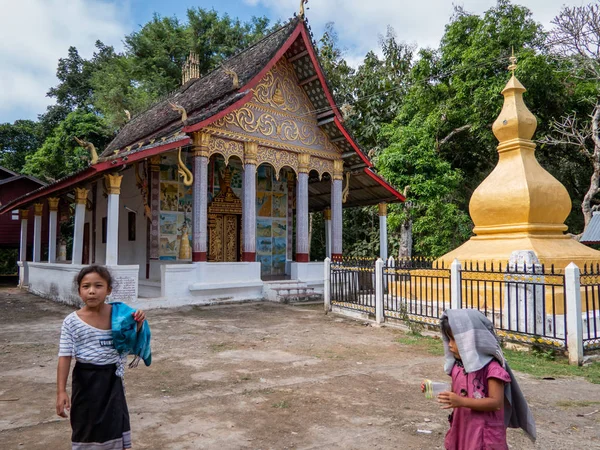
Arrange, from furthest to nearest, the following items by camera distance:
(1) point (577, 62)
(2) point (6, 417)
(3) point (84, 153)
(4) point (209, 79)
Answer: (3) point (84, 153) < (1) point (577, 62) < (4) point (209, 79) < (2) point (6, 417)

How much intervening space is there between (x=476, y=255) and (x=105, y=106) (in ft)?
86.0

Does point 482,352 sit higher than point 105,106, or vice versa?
point 105,106

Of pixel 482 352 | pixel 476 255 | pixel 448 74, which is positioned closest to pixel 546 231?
pixel 476 255

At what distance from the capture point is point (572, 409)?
13.2ft

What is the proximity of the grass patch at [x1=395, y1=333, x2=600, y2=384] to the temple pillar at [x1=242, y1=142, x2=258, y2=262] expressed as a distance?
20.5 feet

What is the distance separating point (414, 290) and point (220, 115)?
20.5 feet

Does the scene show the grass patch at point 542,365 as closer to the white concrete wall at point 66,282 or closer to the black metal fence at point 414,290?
the black metal fence at point 414,290

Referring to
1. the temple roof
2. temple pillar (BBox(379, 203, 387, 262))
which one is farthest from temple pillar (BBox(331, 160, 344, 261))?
temple pillar (BBox(379, 203, 387, 262))

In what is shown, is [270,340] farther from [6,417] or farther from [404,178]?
[404,178]

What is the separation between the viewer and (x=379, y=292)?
848 cm

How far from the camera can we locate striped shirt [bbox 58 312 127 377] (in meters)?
2.37

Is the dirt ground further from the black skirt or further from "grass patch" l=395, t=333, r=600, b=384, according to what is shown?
the black skirt

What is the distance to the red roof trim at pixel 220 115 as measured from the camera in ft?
35.4

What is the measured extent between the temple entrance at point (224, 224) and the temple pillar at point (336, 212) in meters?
3.08
